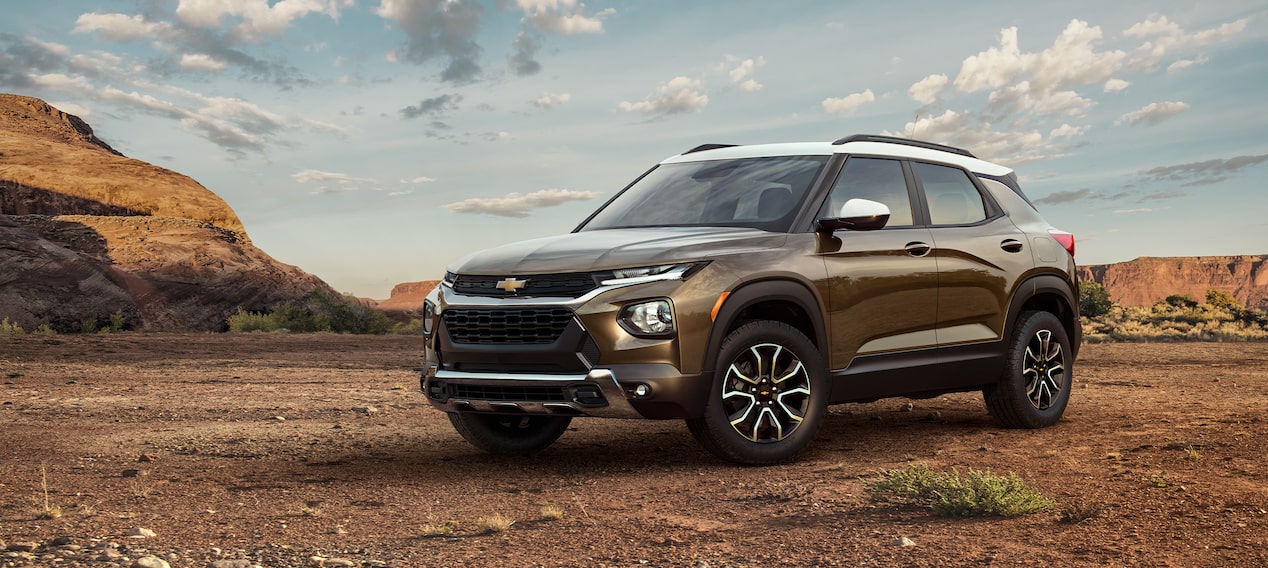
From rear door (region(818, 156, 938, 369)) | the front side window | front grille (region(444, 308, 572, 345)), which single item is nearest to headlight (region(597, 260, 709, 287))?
front grille (region(444, 308, 572, 345))

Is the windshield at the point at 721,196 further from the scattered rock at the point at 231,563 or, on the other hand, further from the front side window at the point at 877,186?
the scattered rock at the point at 231,563

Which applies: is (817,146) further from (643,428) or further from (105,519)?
(105,519)

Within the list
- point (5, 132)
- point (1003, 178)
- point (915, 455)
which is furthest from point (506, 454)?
point (5, 132)

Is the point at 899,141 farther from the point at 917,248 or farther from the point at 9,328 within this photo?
the point at 9,328

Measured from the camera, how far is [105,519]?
206 inches

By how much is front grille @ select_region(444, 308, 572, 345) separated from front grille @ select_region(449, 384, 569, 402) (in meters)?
0.25

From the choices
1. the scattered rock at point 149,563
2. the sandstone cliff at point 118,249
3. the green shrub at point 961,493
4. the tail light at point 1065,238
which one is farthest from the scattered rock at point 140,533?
the sandstone cliff at point 118,249

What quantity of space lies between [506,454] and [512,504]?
6.04 feet

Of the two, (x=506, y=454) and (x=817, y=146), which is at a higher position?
(x=817, y=146)

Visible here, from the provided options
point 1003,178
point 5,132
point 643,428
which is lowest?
point 643,428

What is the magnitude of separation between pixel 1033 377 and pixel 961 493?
3.34m

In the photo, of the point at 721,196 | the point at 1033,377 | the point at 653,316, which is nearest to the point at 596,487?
the point at 653,316

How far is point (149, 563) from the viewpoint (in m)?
4.27

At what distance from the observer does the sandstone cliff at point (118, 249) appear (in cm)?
2722
